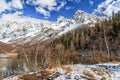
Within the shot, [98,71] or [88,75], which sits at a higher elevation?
[98,71]

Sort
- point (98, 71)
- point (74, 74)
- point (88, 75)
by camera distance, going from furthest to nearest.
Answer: point (98, 71) → point (88, 75) → point (74, 74)

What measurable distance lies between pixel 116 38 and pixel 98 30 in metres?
34.4

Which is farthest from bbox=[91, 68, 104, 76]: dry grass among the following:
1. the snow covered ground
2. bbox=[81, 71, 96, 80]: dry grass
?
bbox=[81, 71, 96, 80]: dry grass

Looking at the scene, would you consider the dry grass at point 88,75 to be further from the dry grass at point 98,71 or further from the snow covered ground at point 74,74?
the dry grass at point 98,71

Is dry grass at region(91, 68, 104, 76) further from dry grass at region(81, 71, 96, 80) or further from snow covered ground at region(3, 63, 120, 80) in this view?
dry grass at region(81, 71, 96, 80)

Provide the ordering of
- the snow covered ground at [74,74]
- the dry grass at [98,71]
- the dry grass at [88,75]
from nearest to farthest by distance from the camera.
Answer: the snow covered ground at [74,74] → the dry grass at [88,75] → the dry grass at [98,71]

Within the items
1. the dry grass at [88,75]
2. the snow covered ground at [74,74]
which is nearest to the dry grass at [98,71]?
the snow covered ground at [74,74]

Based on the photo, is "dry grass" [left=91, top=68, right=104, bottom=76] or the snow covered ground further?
"dry grass" [left=91, top=68, right=104, bottom=76]

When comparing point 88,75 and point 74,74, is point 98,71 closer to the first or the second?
point 88,75

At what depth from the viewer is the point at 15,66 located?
75.8 m

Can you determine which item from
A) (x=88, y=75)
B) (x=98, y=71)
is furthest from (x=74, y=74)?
(x=98, y=71)

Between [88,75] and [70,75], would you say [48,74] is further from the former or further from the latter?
[88,75]

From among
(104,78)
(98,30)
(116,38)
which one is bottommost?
(104,78)

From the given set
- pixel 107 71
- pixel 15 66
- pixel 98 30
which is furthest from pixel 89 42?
pixel 107 71
